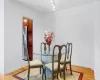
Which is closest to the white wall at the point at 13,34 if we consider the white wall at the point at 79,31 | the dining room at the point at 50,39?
the dining room at the point at 50,39

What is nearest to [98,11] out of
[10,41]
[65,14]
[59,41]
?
[65,14]

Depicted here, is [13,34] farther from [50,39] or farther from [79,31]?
[79,31]

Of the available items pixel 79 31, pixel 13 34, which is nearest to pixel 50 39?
pixel 13 34

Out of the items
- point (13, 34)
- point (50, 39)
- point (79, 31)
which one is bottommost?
point (50, 39)

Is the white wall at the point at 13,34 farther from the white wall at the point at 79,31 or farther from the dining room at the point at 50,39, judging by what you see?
the white wall at the point at 79,31

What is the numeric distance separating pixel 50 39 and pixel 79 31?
1.56 m

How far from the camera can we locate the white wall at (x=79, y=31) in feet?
12.5

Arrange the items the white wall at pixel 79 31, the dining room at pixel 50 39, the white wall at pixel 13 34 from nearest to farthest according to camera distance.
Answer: the dining room at pixel 50 39
the white wall at pixel 13 34
the white wall at pixel 79 31

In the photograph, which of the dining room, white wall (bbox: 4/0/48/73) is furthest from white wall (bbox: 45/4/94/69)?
white wall (bbox: 4/0/48/73)

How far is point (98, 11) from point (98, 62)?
4.85 ft

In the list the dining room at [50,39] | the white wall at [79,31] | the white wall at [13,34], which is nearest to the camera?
the dining room at [50,39]

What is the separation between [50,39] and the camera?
123 inches
